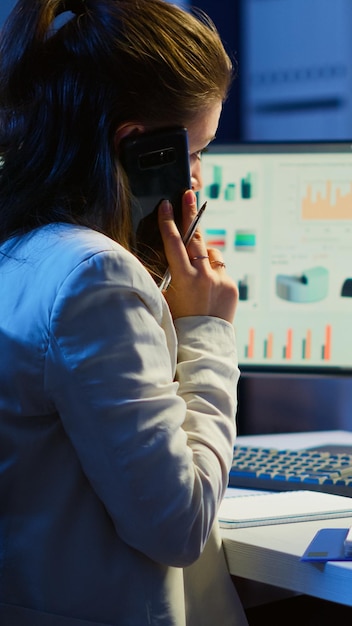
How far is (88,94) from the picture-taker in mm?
978

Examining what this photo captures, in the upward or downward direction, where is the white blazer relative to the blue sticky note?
upward

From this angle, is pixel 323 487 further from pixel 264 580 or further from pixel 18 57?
pixel 18 57

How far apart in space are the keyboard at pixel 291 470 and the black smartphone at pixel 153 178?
0.33 m

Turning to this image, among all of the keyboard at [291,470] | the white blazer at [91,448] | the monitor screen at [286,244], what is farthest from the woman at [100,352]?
the monitor screen at [286,244]

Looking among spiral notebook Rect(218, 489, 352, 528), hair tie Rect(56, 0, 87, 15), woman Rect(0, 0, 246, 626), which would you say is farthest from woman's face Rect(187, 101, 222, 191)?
spiral notebook Rect(218, 489, 352, 528)

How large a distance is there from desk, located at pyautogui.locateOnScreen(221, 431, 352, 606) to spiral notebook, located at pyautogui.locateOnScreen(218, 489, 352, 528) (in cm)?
1

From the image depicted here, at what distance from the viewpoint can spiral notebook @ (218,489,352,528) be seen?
3.67ft

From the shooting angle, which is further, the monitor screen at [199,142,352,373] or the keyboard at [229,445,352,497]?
the monitor screen at [199,142,352,373]

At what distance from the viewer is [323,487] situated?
122cm

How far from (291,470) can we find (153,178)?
447mm

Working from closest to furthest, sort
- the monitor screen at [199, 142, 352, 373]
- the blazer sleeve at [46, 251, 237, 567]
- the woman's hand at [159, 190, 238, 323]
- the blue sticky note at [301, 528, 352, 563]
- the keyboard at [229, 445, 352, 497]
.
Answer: the blazer sleeve at [46, 251, 237, 567] < the blue sticky note at [301, 528, 352, 563] < the woman's hand at [159, 190, 238, 323] < the keyboard at [229, 445, 352, 497] < the monitor screen at [199, 142, 352, 373]

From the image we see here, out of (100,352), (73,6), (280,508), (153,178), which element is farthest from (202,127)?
(280,508)

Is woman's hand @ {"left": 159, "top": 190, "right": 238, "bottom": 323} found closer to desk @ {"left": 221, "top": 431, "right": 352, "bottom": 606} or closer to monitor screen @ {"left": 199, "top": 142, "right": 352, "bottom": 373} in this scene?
desk @ {"left": 221, "top": 431, "right": 352, "bottom": 606}

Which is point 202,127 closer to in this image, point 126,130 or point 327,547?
point 126,130
